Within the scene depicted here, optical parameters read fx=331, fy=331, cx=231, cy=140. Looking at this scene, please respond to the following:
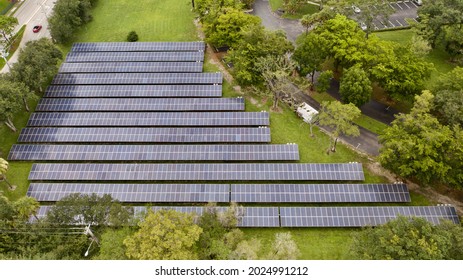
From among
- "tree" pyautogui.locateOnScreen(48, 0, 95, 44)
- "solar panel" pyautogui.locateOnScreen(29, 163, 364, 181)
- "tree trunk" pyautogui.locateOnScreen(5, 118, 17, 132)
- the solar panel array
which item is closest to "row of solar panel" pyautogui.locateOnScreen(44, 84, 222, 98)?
the solar panel array

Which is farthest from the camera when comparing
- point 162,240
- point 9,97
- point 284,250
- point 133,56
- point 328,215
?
point 133,56

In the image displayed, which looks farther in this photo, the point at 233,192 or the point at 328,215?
the point at 233,192

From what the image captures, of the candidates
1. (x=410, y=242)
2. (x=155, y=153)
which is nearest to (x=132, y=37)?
(x=155, y=153)

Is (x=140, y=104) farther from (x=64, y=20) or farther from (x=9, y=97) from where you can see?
(x=64, y=20)

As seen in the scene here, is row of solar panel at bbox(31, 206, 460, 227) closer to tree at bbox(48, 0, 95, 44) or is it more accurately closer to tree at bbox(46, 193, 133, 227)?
tree at bbox(46, 193, 133, 227)

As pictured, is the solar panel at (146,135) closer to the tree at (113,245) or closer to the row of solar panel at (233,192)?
the row of solar panel at (233,192)

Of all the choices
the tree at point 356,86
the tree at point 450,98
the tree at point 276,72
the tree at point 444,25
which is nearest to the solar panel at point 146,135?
the tree at point 276,72

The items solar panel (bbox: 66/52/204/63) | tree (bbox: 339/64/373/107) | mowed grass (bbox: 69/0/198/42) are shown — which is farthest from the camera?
mowed grass (bbox: 69/0/198/42)
